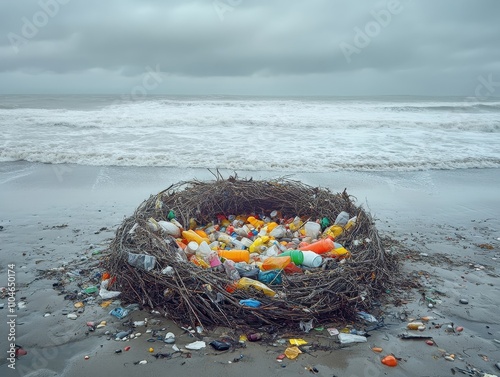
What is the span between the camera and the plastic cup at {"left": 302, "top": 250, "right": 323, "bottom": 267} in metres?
3.93

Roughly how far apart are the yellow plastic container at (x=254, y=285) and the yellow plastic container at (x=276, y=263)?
1.20 ft

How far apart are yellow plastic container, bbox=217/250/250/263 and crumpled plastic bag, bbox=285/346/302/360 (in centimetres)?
141

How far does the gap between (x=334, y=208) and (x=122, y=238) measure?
110 inches

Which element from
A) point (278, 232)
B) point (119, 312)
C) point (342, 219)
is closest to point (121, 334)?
point (119, 312)

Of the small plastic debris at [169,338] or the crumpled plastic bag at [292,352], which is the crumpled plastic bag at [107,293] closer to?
the small plastic debris at [169,338]

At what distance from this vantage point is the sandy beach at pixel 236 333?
2938 mm

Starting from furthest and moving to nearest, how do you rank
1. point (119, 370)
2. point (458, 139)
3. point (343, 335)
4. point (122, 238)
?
point (458, 139)
point (122, 238)
point (343, 335)
point (119, 370)

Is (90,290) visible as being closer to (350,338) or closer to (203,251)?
(203,251)

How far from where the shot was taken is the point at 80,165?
11.0 meters

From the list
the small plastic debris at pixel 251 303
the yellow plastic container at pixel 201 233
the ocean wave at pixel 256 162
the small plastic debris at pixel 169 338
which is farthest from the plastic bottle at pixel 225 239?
the ocean wave at pixel 256 162

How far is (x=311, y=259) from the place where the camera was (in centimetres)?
396

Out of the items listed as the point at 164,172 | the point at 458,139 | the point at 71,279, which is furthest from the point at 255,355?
the point at 458,139

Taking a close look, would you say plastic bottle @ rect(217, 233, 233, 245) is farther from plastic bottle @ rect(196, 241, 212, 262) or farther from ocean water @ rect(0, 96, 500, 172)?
ocean water @ rect(0, 96, 500, 172)

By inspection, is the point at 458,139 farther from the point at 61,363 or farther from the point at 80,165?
the point at 61,363
